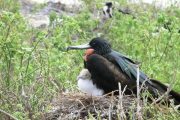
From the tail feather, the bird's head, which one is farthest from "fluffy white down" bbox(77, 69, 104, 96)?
the tail feather

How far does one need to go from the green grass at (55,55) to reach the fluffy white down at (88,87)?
84 millimetres

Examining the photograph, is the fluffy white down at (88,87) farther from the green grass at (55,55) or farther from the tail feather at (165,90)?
the tail feather at (165,90)

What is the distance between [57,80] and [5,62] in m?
0.36

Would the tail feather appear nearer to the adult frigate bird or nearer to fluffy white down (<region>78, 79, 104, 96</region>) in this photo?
the adult frigate bird

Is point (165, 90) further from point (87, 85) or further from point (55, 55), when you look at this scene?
point (55, 55)

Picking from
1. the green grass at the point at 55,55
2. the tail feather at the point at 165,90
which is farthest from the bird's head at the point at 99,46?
the tail feather at the point at 165,90

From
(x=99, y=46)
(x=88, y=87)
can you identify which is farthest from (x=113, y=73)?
(x=99, y=46)

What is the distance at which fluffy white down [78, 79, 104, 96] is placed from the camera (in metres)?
4.44

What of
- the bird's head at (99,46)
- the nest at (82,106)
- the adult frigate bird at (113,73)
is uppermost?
the bird's head at (99,46)

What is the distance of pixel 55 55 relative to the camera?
16.4 ft

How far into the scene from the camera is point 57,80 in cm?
457

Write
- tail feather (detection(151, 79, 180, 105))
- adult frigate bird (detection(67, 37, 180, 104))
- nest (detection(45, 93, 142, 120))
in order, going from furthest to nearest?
adult frigate bird (detection(67, 37, 180, 104)) < tail feather (detection(151, 79, 180, 105)) < nest (detection(45, 93, 142, 120))

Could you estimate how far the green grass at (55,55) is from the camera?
413 centimetres

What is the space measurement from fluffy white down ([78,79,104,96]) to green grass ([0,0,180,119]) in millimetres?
84
